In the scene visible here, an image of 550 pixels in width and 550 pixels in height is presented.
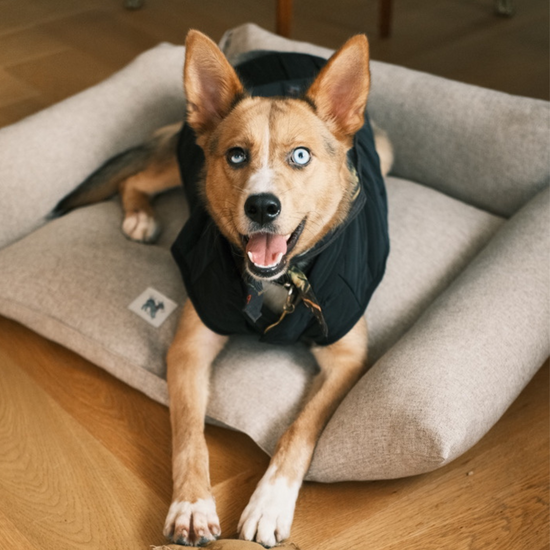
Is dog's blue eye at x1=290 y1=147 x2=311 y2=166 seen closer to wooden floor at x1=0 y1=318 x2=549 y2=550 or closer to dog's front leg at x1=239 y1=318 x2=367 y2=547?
dog's front leg at x1=239 y1=318 x2=367 y2=547

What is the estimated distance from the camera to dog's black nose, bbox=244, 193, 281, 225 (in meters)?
1.78

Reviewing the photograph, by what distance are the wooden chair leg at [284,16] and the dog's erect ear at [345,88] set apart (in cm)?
221

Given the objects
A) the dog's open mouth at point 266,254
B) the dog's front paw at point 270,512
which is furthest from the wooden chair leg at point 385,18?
the dog's front paw at point 270,512

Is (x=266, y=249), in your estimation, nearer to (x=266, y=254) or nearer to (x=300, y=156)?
(x=266, y=254)

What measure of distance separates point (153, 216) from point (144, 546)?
1.39 meters

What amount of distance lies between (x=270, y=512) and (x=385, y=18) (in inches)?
163

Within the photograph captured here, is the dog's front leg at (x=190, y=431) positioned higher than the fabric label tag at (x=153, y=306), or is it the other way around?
the dog's front leg at (x=190, y=431)

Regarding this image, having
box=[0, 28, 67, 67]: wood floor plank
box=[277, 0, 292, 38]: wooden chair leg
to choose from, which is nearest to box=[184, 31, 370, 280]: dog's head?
box=[277, 0, 292, 38]: wooden chair leg

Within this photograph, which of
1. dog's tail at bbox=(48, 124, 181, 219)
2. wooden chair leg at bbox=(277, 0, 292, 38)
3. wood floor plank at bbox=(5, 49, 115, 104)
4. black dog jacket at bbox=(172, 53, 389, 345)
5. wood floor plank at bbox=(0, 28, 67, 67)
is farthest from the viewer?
wood floor plank at bbox=(0, 28, 67, 67)

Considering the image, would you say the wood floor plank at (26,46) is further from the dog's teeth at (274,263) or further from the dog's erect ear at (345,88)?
the dog's teeth at (274,263)

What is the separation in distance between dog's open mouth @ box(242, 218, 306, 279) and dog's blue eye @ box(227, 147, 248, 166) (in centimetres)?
21

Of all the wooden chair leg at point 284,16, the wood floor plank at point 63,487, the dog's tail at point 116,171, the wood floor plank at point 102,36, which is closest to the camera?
the wood floor plank at point 63,487

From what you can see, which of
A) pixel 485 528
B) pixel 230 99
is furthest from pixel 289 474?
pixel 230 99

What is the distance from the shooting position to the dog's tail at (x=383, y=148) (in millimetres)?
2990
